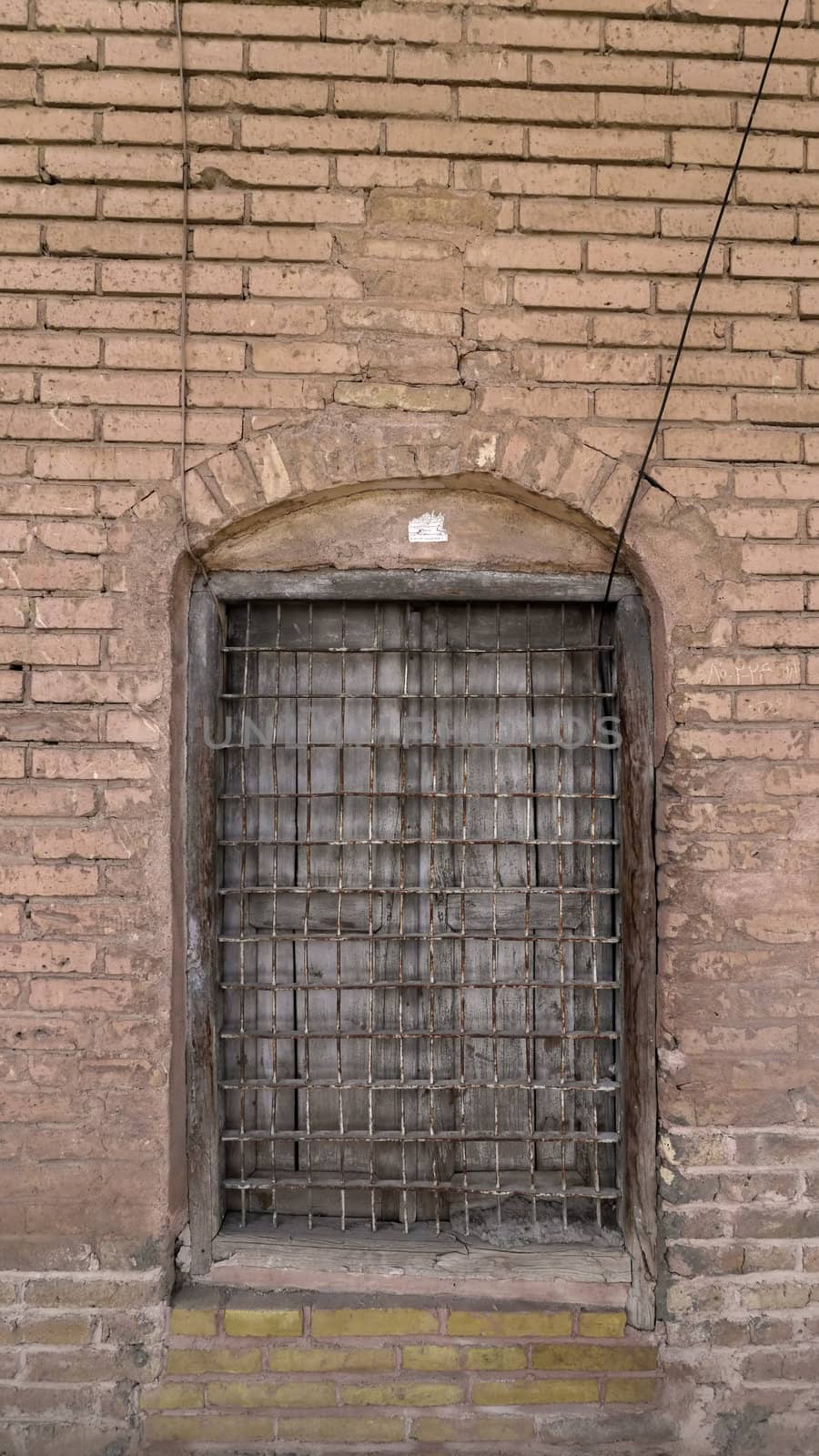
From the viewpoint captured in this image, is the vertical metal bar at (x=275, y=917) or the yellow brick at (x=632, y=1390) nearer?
the yellow brick at (x=632, y=1390)

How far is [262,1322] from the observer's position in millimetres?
2014

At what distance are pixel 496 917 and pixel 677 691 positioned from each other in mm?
753

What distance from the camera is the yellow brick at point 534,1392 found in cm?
200

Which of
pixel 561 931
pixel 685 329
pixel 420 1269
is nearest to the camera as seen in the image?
pixel 685 329

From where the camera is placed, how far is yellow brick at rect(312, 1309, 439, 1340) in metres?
2.02

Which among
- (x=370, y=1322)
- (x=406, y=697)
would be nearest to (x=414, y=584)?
(x=406, y=697)

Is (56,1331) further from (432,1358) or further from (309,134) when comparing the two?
(309,134)

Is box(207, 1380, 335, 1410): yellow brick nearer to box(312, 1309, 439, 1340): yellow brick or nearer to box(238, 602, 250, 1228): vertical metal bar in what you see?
box(312, 1309, 439, 1340): yellow brick

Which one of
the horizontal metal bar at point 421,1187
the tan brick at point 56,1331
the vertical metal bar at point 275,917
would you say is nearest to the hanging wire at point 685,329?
the vertical metal bar at point 275,917

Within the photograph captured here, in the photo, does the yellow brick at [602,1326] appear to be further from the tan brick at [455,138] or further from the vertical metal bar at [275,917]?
the tan brick at [455,138]

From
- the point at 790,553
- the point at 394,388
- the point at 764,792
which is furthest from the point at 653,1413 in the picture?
the point at 394,388

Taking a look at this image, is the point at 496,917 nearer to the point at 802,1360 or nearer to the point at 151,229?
the point at 802,1360

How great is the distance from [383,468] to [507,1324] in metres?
2.12

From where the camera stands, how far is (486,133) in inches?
78.4
